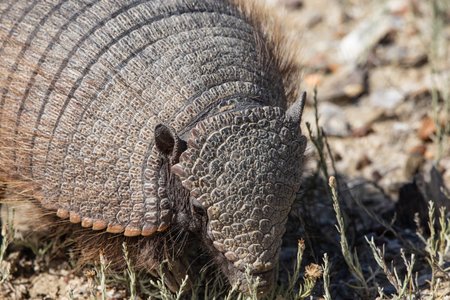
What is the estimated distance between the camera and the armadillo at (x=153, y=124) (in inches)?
175

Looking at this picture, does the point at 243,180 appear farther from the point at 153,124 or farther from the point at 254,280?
the point at 153,124

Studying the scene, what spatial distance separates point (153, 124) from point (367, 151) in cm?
346

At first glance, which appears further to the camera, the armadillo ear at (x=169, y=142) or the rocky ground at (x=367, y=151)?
the rocky ground at (x=367, y=151)

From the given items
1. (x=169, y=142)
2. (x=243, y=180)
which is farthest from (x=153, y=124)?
(x=243, y=180)

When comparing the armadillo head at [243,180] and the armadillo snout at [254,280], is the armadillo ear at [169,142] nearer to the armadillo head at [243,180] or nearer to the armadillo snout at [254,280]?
the armadillo head at [243,180]

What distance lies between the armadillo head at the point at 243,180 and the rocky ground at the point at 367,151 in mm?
844

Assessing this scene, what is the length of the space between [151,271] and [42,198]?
83 centimetres

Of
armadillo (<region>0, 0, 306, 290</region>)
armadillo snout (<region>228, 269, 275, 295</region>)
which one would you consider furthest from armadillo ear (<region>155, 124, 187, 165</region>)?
armadillo snout (<region>228, 269, 275, 295</region>)

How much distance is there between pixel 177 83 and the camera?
480 centimetres

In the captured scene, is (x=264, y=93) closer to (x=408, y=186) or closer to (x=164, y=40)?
(x=164, y=40)

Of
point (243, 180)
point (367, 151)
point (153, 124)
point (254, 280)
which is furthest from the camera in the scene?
point (367, 151)

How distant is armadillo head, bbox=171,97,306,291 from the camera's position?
438cm

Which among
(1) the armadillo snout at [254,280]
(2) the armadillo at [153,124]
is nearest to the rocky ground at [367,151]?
(2) the armadillo at [153,124]

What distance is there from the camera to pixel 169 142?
14.9 ft
